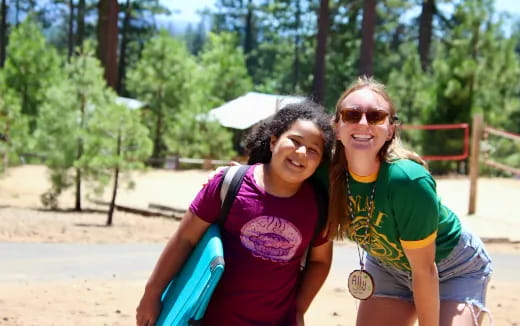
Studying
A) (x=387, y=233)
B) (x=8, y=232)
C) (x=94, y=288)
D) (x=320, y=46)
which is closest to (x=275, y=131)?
(x=387, y=233)

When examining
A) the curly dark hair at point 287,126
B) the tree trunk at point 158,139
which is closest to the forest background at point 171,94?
the tree trunk at point 158,139

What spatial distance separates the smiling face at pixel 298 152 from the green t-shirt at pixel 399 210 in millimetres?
213

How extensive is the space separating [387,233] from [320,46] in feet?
83.3

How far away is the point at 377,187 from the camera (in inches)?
116

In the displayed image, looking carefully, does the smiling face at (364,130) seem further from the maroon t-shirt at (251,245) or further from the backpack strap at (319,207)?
the maroon t-shirt at (251,245)

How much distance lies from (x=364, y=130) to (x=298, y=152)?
0.27m

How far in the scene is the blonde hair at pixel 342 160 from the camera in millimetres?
2975

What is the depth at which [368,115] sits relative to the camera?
9.53ft

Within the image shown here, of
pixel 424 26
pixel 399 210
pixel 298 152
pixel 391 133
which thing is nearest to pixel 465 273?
pixel 399 210

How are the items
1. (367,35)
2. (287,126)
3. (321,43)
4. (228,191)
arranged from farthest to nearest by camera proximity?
(321,43), (367,35), (287,126), (228,191)

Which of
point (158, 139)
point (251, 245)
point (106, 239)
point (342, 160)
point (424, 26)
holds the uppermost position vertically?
point (424, 26)

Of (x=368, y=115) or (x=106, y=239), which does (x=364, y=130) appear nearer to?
(x=368, y=115)

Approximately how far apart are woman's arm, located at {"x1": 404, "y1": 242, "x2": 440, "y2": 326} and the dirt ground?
8.90 ft

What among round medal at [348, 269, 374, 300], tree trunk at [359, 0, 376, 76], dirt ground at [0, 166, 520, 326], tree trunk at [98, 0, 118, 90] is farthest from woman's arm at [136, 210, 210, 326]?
tree trunk at [359, 0, 376, 76]
